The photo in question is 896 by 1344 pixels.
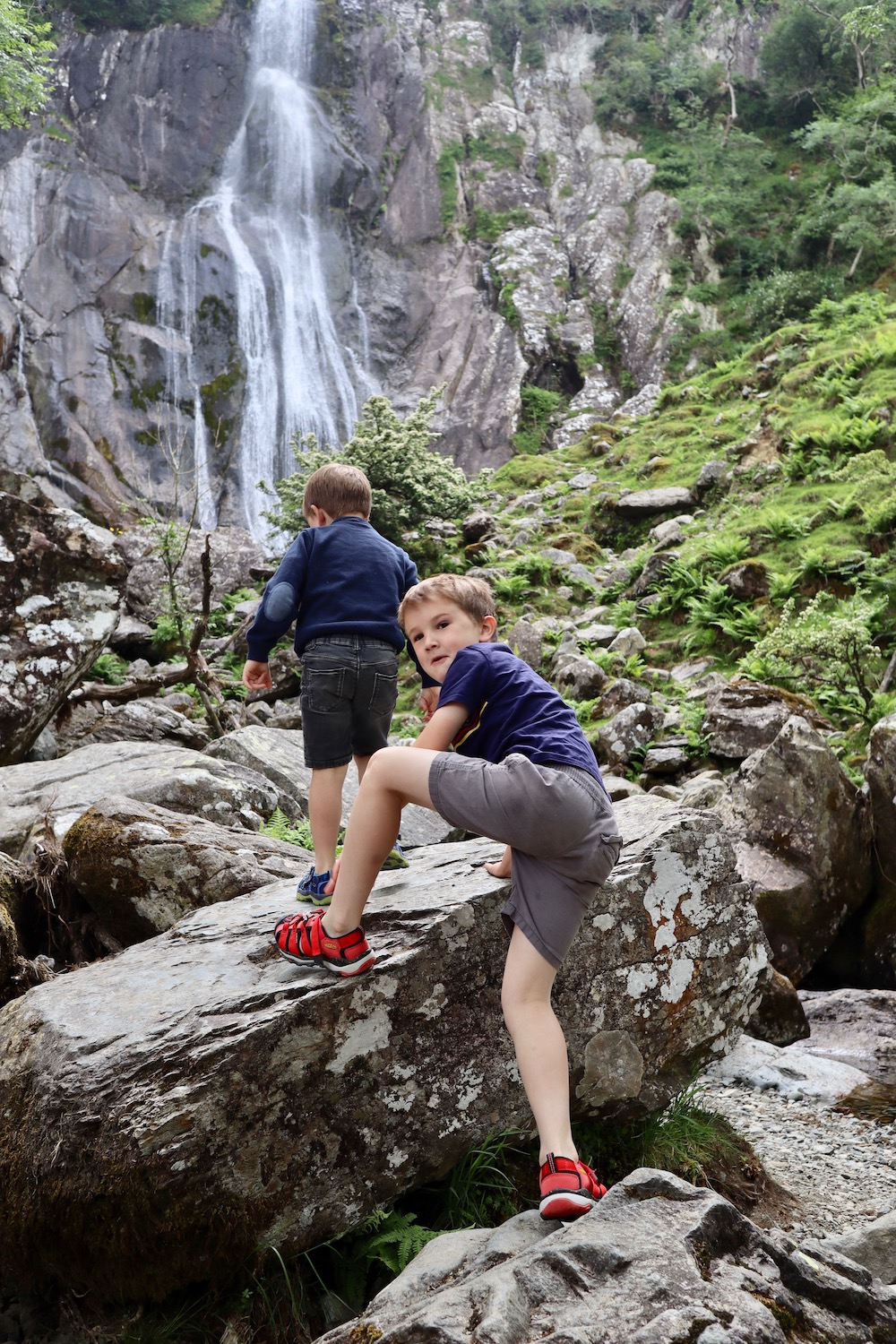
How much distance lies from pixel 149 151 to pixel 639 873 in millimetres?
37044

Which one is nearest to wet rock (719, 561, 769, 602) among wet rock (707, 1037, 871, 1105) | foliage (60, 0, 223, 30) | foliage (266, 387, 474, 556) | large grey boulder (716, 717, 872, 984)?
large grey boulder (716, 717, 872, 984)

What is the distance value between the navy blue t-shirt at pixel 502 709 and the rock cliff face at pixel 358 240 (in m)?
23.8

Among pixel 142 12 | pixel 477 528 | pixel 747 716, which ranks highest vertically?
pixel 142 12

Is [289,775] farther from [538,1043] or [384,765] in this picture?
[538,1043]

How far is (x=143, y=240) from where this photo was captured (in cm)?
3047

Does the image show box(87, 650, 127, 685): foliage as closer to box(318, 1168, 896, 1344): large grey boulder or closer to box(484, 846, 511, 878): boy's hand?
box(484, 846, 511, 878): boy's hand

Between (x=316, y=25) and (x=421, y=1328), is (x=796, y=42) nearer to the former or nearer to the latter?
(x=316, y=25)

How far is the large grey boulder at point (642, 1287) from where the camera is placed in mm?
1998

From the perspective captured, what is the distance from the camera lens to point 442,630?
3318 mm

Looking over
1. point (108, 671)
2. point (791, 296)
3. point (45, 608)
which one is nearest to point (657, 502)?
point (108, 671)

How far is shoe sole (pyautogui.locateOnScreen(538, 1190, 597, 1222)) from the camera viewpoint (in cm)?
249

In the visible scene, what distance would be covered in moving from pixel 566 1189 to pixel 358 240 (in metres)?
37.1

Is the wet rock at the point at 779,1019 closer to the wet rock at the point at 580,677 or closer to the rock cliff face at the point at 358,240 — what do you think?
the wet rock at the point at 580,677

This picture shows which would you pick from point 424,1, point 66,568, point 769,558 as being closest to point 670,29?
point 424,1
